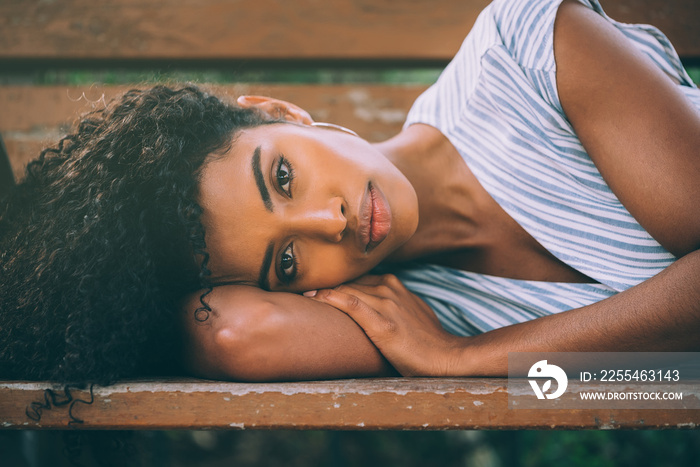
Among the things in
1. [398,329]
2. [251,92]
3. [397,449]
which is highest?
[251,92]

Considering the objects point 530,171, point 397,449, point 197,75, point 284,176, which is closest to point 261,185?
point 284,176

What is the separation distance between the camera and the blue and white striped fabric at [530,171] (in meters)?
1.31

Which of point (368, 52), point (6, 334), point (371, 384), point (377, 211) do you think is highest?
point (368, 52)

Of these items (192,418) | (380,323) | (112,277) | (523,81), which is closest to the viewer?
(192,418)

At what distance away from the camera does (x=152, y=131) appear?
1.28 m

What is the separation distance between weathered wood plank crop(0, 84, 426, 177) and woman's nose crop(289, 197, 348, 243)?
0.93 meters

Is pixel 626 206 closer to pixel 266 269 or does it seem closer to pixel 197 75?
pixel 266 269

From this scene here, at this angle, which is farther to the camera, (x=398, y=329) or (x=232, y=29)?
(x=232, y=29)

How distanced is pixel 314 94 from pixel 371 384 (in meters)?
1.37

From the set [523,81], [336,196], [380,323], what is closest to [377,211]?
[336,196]

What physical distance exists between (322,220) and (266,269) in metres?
0.19

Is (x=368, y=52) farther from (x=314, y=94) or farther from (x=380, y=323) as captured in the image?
(x=380, y=323)

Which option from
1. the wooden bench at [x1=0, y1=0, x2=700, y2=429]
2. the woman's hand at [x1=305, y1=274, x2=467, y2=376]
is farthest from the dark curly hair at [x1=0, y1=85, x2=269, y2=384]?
the wooden bench at [x1=0, y1=0, x2=700, y2=429]

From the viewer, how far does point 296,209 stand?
3.98 ft
